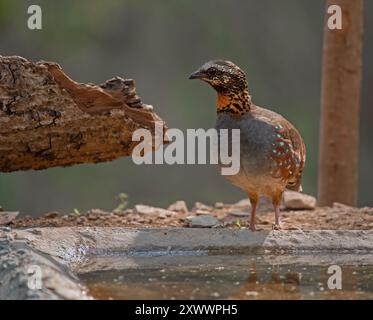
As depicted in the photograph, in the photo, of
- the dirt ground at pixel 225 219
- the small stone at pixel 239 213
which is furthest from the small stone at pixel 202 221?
the small stone at pixel 239 213

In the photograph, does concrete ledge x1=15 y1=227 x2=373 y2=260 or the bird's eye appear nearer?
concrete ledge x1=15 y1=227 x2=373 y2=260

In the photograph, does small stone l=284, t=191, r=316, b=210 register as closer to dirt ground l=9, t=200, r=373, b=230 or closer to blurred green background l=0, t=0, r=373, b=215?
dirt ground l=9, t=200, r=373, b=230

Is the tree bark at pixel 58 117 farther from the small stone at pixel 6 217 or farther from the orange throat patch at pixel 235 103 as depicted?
the orange throat patch at pixel 235 103

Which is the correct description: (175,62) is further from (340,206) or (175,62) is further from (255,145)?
(255,145)

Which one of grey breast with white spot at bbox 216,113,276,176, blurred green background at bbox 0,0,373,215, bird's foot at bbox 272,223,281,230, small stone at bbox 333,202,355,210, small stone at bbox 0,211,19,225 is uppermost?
blurred green background at bbox 0,0,373,215

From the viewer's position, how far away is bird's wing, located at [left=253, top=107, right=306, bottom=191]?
557 centimetres

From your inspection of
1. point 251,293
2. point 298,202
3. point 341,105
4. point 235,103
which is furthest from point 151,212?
point 251,293

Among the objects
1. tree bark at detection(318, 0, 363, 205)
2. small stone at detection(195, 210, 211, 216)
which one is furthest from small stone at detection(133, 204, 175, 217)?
tree bark at detection(318, 0, 363, 205)

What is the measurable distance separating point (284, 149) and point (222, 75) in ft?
2.27

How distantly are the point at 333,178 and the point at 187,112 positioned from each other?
709cm

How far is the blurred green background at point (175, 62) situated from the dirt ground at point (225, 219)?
7.23 m

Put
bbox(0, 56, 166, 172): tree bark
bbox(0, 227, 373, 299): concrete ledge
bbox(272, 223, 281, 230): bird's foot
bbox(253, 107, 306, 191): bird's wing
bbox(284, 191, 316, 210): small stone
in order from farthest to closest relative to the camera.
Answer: bbox(284, 191, 316, 210): small stone → bbox(272, 223, 281, 230): bird's foot → bbox(253, 107, 306, 191): bird's wing → bbox(0, 56, 166, 172): tree bark → bbox(0, 227, 373, 299): concrete ledge

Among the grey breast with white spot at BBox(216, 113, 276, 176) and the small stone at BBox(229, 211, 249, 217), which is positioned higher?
the grey breast with white spot at BBox(216, 113, 276, 176)
